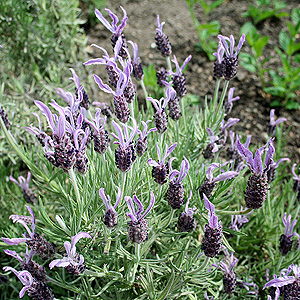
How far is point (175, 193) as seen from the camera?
126 cm

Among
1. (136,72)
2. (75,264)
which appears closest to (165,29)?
(136,72)

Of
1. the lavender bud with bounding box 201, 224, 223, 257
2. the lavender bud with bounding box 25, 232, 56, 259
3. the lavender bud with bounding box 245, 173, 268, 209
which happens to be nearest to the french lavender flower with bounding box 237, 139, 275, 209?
the lavender bud with bounding box 245, 173, 268, 209

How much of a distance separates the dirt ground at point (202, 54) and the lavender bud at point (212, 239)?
1.66 meters

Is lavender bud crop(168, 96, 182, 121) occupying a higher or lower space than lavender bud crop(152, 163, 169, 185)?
higher

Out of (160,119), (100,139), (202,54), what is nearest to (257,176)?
(160,119)

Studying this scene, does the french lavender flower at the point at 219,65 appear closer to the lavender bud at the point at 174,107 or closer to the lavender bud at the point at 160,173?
the lavender bud at the point at 174,107

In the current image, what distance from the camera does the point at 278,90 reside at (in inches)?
118

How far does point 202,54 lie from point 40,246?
2709 millimetres

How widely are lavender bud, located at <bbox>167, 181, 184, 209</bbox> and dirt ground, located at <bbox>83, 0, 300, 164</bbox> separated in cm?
164

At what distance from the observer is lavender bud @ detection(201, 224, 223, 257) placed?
1.17 metres

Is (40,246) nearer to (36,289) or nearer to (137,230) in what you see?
(36,289)

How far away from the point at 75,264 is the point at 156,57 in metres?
2.68

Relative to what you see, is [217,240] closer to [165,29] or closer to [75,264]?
[75,264]

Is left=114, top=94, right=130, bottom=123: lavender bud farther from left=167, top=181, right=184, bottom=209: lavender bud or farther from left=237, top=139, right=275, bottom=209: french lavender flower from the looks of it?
left=237, top=139, right=275, bottom=209: french lavender flower
